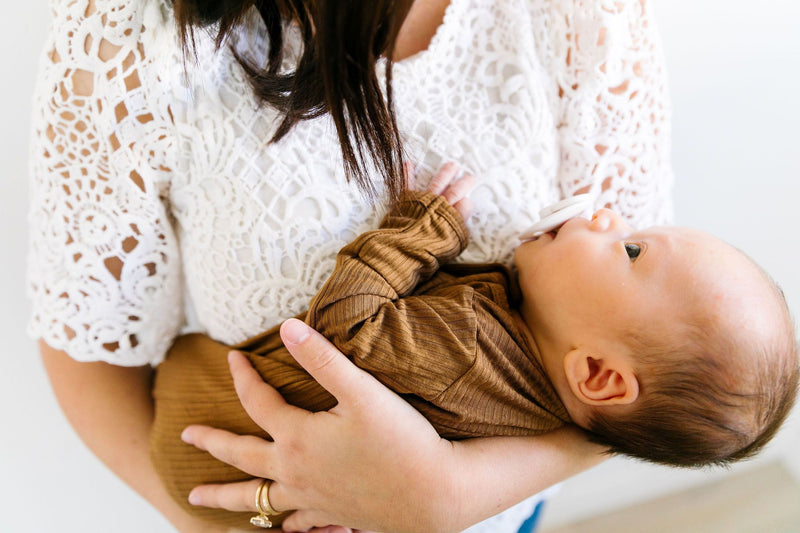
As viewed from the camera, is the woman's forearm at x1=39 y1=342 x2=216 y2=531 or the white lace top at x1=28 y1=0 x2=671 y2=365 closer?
the white lace top at x1=28 y1=0 x2=671 y2=365

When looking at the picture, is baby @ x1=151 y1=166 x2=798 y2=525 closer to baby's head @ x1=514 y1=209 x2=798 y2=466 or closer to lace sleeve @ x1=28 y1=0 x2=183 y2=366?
baby's head @ x1=514 y1=209 x2=798 y2=466

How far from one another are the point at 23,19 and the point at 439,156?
0.77m

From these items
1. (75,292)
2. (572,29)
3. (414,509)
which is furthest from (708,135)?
(75,292)

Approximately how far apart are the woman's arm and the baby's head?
0.14 metres

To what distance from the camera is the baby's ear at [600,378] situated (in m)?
0.73

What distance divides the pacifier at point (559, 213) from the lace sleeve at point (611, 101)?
3.8 inches

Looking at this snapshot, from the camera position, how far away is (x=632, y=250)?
78 cm

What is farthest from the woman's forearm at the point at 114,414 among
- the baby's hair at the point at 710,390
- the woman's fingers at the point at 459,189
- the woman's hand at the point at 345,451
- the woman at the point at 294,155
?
the baby's hair at the point at 710,390

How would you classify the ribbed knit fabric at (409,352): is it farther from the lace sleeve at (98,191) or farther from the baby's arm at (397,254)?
the lace sleeve at (98,191)

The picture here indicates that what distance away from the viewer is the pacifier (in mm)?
798

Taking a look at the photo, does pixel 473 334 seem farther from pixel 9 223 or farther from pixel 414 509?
pixel 9 223

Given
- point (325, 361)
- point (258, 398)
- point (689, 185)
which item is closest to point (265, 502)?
point (258, 398)

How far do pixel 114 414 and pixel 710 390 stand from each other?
0.90 m

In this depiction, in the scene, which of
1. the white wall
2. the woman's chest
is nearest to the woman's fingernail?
the woman's chest
